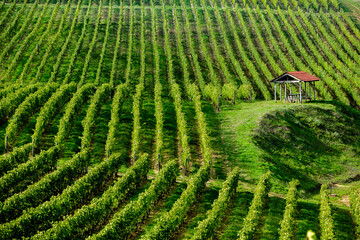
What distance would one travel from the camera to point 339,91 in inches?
1982

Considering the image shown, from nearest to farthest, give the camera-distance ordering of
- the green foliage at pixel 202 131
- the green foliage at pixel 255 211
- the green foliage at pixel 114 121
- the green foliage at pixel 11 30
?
the green foliage at pixel 255 211 → the green foliage at pixel 202 131 → the green foliage at pixel 114 121 → the green foliage at pixel 11 30

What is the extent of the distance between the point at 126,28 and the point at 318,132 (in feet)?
162

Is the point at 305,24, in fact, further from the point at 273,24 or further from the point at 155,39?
the point at 155,39

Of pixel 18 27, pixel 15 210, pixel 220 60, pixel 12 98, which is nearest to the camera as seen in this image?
pixel 15 210

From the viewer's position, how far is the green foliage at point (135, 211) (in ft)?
63.0

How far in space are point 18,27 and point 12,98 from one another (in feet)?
122

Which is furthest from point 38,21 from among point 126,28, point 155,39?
point 155,39

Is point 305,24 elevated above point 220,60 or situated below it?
above

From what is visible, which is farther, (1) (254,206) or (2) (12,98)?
(2) (12,98)

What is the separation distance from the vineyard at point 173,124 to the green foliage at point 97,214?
88mm

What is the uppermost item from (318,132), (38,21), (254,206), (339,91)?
(38,21)

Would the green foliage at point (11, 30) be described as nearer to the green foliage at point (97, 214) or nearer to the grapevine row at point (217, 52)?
the grapevine row at point (217, 52)

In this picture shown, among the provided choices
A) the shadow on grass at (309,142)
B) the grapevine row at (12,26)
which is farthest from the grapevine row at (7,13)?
the shadow on grass at (309,142)

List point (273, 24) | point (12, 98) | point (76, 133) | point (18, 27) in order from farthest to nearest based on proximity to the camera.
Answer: point (273, 24) → point (18, 27) → point (12, 98) → point (76, 133)
